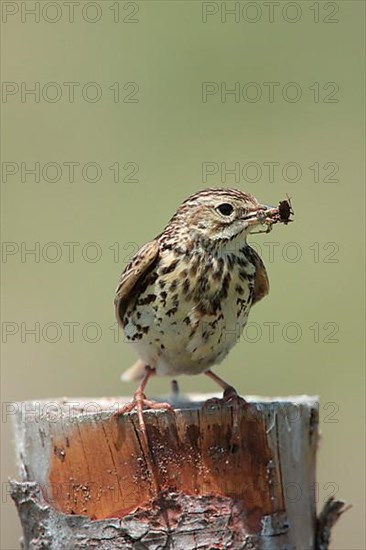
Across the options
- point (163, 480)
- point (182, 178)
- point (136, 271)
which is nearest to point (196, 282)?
point (136, 271)

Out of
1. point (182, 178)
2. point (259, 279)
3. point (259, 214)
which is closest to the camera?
point (259, 214)

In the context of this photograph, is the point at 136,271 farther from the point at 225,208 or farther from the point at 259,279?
the point at 259,279

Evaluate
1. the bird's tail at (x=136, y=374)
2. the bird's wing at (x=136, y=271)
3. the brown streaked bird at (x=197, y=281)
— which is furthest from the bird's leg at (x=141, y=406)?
the bird's tail at (x=136, y=374)

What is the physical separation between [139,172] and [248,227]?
881cm

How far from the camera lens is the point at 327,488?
10578 millimetres

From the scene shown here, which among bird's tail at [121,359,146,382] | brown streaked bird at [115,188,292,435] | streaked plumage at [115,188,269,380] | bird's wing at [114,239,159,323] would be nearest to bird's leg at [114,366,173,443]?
brown streaked bird at [115,188,292,435]

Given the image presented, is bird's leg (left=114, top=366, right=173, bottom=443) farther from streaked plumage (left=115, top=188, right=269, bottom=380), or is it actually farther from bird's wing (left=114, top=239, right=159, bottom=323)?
bird's wing (left=114, top=239, right=159, bottom=323)

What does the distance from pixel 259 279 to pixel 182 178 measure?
27.3 feet

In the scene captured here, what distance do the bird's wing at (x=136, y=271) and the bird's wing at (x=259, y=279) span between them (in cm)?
58

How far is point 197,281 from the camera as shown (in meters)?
6.50

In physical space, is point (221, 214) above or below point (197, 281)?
above

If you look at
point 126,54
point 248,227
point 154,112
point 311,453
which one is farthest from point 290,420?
point 126,54

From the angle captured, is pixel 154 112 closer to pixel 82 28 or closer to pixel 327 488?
pixel 82 28

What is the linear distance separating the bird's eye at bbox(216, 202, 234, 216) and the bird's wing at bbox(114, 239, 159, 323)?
424 mm
